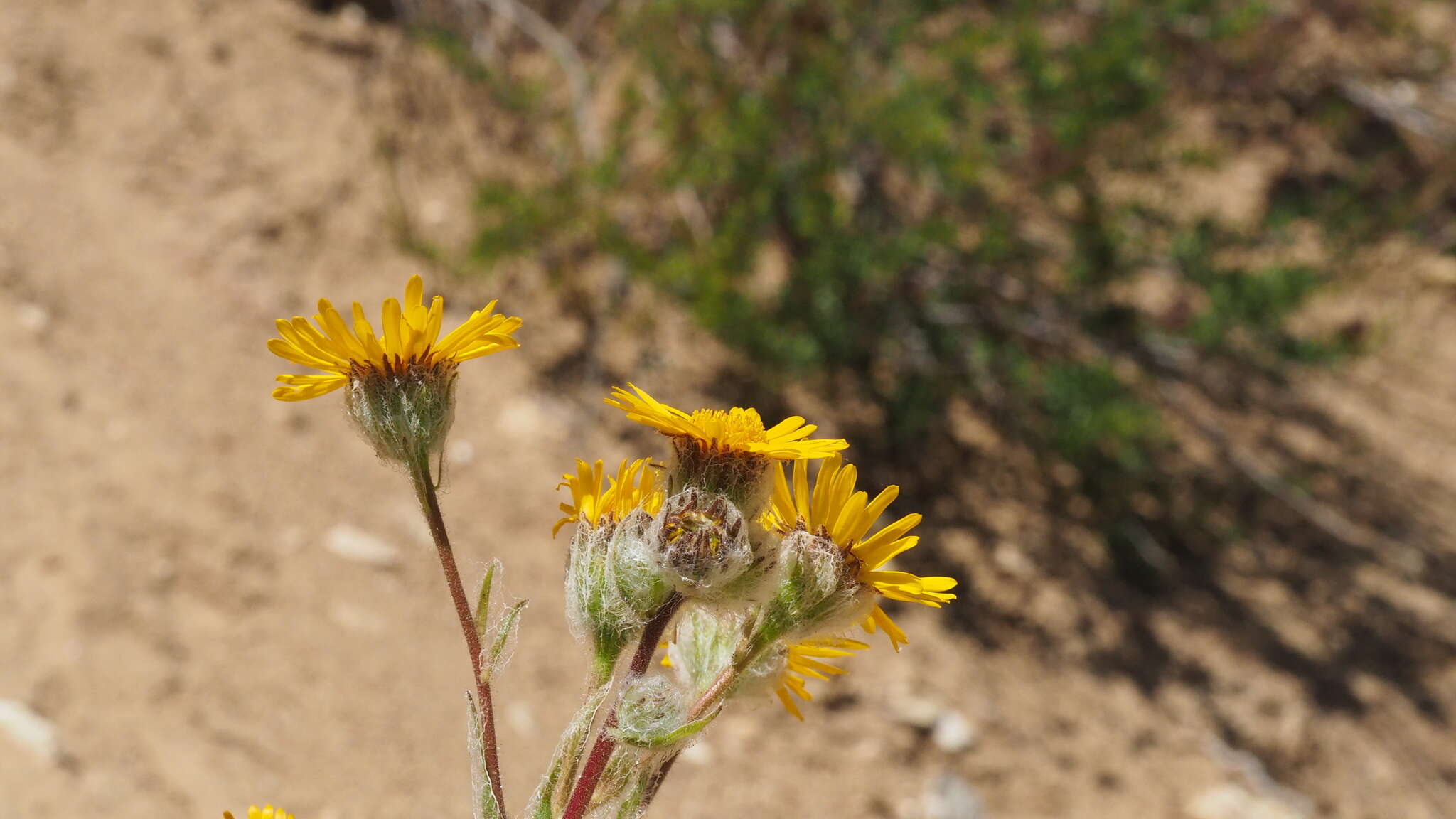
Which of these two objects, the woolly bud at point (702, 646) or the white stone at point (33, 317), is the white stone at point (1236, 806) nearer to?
the woolly bud at point (702, 646)

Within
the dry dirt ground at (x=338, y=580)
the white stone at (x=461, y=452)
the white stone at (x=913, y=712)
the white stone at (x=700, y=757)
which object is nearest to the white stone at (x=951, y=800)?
the dry dirt ground at (x=338, y=580)

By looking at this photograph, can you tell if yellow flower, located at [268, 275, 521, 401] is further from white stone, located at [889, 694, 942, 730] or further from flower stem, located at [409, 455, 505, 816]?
white stone, located at [889, 694, 942, 730]

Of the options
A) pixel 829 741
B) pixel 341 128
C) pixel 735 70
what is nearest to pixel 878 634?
pixel 829 741

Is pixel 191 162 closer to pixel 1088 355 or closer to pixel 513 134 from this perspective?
pixel 513 134

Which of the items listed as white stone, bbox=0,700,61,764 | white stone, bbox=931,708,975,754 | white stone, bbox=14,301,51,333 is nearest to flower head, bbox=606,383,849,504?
white stone, bbox=0,700,61,764

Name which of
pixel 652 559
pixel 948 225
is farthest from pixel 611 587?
pixel 948 225
